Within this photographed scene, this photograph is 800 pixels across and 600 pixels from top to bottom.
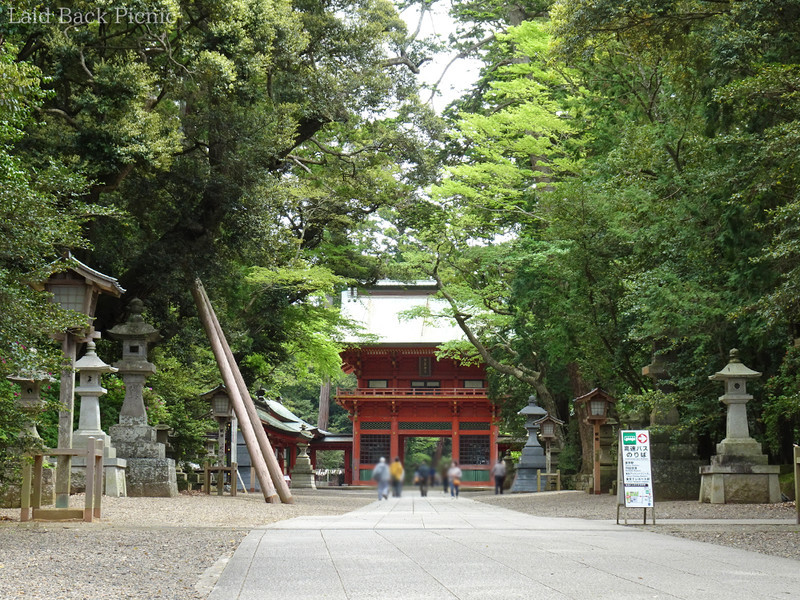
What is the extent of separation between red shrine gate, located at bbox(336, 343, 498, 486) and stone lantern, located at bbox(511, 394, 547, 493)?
4.31ft

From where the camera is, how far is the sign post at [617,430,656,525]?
9922mm

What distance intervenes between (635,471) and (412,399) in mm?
17981

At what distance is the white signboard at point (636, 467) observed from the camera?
9.92 m

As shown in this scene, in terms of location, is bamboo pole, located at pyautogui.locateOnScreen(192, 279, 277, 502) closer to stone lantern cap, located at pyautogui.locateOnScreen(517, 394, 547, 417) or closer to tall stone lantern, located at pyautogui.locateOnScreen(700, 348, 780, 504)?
tall stone lantern, located at pyautogui.locateOnScreen(700, 348, 780, 504)

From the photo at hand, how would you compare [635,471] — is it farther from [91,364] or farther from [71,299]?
[91,364]

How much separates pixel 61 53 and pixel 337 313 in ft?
39.0

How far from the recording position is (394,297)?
3819cm

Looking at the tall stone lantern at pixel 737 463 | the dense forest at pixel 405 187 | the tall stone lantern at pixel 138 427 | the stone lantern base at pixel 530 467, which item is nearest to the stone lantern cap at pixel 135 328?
the tall stone lantern at pixel 138 427

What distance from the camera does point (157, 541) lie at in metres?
7.66

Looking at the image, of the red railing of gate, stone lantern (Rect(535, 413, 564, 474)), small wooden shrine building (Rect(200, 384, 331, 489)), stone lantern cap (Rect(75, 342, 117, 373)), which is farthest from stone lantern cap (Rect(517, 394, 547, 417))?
stone lantern cap (Rect(75, 342, 117, 373))

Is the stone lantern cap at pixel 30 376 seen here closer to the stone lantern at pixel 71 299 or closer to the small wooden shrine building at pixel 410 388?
the stone lantern at pixel 71 299

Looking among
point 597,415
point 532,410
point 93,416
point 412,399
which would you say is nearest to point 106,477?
point 93,416

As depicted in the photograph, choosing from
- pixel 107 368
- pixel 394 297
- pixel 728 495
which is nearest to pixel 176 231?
pixel 107 368

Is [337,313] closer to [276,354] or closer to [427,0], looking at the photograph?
[276,354]
